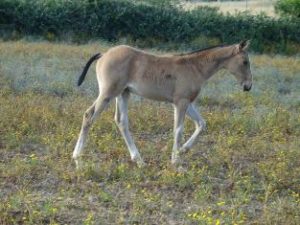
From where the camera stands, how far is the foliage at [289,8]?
38.6 m

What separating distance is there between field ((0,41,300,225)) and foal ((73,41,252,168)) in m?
0.45

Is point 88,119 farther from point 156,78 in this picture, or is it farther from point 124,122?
point 156,78

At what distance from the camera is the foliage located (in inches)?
1519

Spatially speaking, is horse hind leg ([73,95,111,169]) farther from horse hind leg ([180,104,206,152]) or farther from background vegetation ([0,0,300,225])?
horse hind leg ([180,104,206,152])

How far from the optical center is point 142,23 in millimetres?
33188

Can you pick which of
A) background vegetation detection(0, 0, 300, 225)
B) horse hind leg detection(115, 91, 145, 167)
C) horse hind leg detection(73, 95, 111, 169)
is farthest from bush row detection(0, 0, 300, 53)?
horse hind leg detection(73, 95, 111, 169)

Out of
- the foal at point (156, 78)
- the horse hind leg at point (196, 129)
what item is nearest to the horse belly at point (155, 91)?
the foal at point (156, 78)

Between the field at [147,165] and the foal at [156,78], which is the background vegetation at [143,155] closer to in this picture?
the field at [147,165]

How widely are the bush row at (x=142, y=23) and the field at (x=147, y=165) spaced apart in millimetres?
16302

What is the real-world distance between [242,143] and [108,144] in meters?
2.20

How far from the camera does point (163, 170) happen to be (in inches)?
367

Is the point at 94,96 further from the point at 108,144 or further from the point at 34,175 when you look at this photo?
the point at 34,175

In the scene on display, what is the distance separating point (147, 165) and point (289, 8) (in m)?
31.3

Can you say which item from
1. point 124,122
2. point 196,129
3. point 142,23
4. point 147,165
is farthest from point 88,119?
point 142,23
